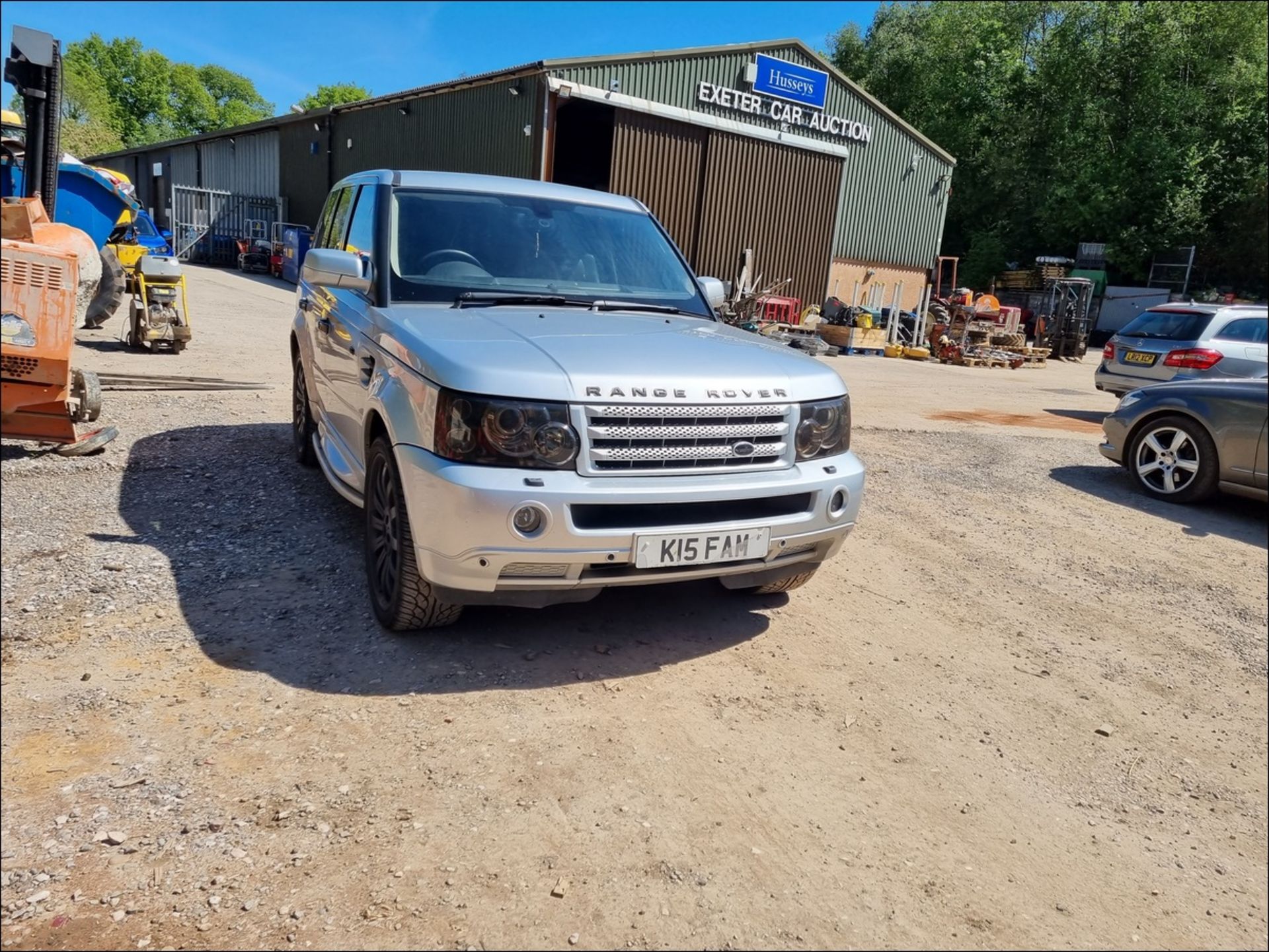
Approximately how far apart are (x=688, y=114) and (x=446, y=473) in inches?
731

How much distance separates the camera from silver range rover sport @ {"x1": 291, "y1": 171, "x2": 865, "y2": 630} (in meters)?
3.04

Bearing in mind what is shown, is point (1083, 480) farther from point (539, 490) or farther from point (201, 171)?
point (201, 171)

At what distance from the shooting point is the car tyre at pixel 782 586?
13.1ft

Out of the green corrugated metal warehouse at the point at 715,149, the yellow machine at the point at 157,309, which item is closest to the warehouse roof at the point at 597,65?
the green corrugated metal warehouse at the point at 715,149

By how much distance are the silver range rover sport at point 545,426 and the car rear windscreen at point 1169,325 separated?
→ 1.65 m

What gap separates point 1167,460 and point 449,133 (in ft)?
71.2

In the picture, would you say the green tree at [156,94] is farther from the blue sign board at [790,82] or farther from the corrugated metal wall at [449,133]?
the blue sign board at [790,82]

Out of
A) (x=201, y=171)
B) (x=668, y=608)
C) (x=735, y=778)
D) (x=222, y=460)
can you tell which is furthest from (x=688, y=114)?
(x=201, y=171)

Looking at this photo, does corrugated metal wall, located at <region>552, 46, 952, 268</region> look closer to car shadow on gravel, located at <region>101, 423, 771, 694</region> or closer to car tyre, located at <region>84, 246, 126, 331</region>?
car tyre, located at <region>84, 246, 126, 331</region>

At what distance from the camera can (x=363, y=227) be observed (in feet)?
14.8

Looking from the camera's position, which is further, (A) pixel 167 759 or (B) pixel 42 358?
(B) pixel 42 358

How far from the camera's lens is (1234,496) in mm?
1455

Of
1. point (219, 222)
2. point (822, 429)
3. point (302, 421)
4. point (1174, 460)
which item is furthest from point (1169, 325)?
point (219, 222)

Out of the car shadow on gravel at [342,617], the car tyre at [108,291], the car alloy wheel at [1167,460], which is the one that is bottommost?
the car shadow on gravel at [342,617]
